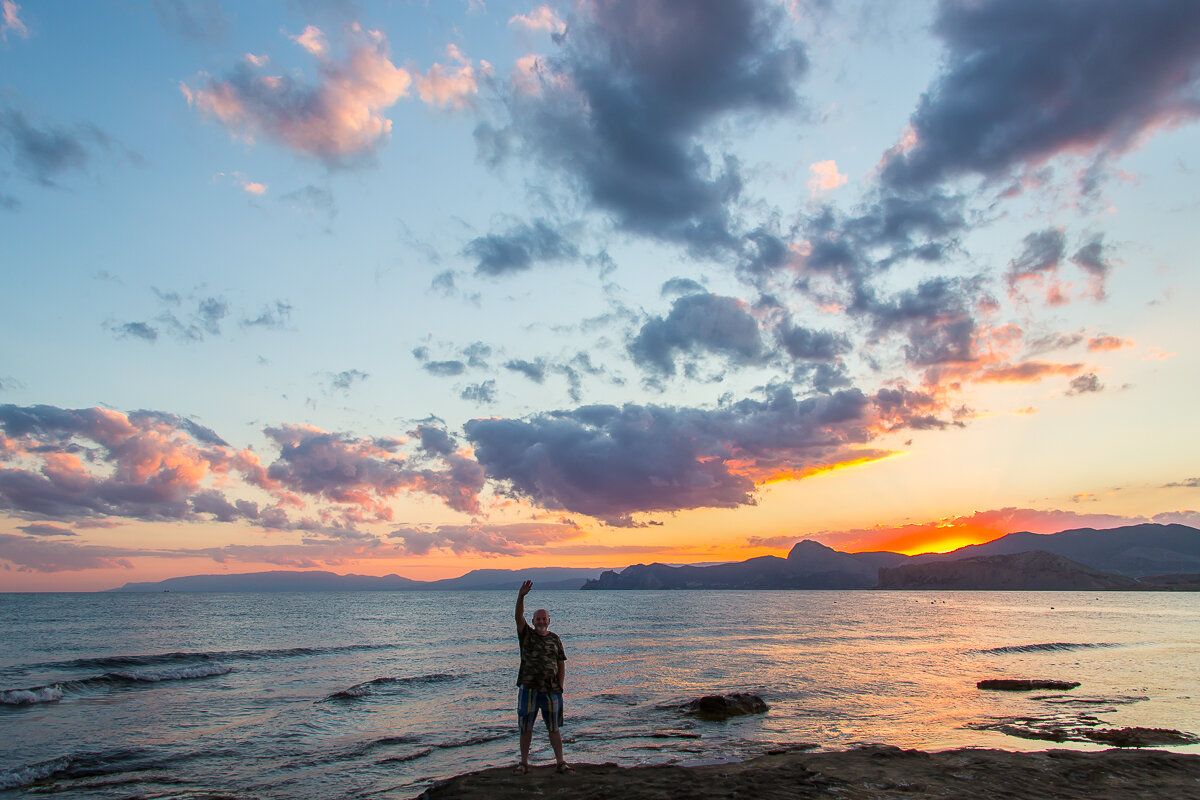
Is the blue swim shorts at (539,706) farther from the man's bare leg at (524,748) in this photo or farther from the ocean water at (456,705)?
the ocean water at (456,705)

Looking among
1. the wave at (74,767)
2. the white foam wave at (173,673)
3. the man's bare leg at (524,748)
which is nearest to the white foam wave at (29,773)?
the wave at (74,767)

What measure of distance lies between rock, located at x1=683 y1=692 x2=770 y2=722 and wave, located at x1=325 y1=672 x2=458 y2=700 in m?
14.9

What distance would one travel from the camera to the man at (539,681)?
1215 centimetres

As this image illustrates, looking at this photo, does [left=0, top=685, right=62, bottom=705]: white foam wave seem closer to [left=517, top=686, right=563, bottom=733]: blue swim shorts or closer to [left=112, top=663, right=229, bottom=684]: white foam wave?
[left=112, top=663, right=229, bottom=684]: white foam wave

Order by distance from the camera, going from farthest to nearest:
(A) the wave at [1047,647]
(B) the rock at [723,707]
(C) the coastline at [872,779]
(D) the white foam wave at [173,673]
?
(A) the wave at [1047,647]
(D) the white foam wave at [173,673]
(B) the rock at [723,707]
(C) the coastline at [872,779]

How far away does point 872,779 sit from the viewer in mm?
12344

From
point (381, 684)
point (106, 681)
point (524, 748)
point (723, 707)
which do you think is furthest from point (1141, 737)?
point (106, 681)

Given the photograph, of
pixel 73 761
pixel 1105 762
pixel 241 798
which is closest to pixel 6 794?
pixel 73 761

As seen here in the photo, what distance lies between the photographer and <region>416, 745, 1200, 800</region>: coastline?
37.4 ft

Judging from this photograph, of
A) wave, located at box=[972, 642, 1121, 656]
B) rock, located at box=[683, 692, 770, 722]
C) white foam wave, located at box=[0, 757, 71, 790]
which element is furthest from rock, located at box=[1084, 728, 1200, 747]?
wave, located at box=[972, 642, 1121, 656]

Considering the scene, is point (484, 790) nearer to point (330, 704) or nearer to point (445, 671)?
point (330, 704)

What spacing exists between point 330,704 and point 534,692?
733 inches

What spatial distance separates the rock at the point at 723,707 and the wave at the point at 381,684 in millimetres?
14865

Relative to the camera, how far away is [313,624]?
3250 inches
